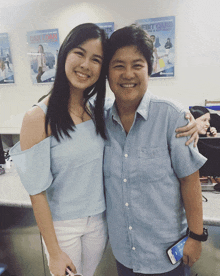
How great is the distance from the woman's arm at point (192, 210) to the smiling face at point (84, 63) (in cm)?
59

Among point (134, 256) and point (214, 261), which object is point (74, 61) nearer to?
point (134, 256)

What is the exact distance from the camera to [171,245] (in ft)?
3.10

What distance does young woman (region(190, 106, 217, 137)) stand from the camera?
5.35ft

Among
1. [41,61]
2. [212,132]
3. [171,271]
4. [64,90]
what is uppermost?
[41,61]

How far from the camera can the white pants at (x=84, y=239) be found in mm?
1014

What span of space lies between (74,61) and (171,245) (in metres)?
0.89

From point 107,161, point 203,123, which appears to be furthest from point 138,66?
point 203,123

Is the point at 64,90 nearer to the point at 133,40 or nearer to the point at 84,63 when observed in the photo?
the point at 84,63

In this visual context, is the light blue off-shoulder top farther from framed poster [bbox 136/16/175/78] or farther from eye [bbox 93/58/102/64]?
framed poster [bbox 136/16/175/78]

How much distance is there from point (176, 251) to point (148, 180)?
1.11ft

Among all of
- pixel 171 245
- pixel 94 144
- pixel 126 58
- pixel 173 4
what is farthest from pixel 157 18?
pixel 171 245

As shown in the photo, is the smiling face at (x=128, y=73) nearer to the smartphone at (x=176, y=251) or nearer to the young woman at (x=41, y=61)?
the smartphone at (x=176, y=251)

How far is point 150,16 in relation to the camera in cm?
226

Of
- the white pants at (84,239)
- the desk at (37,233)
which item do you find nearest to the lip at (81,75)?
the white pants at (84,239)
